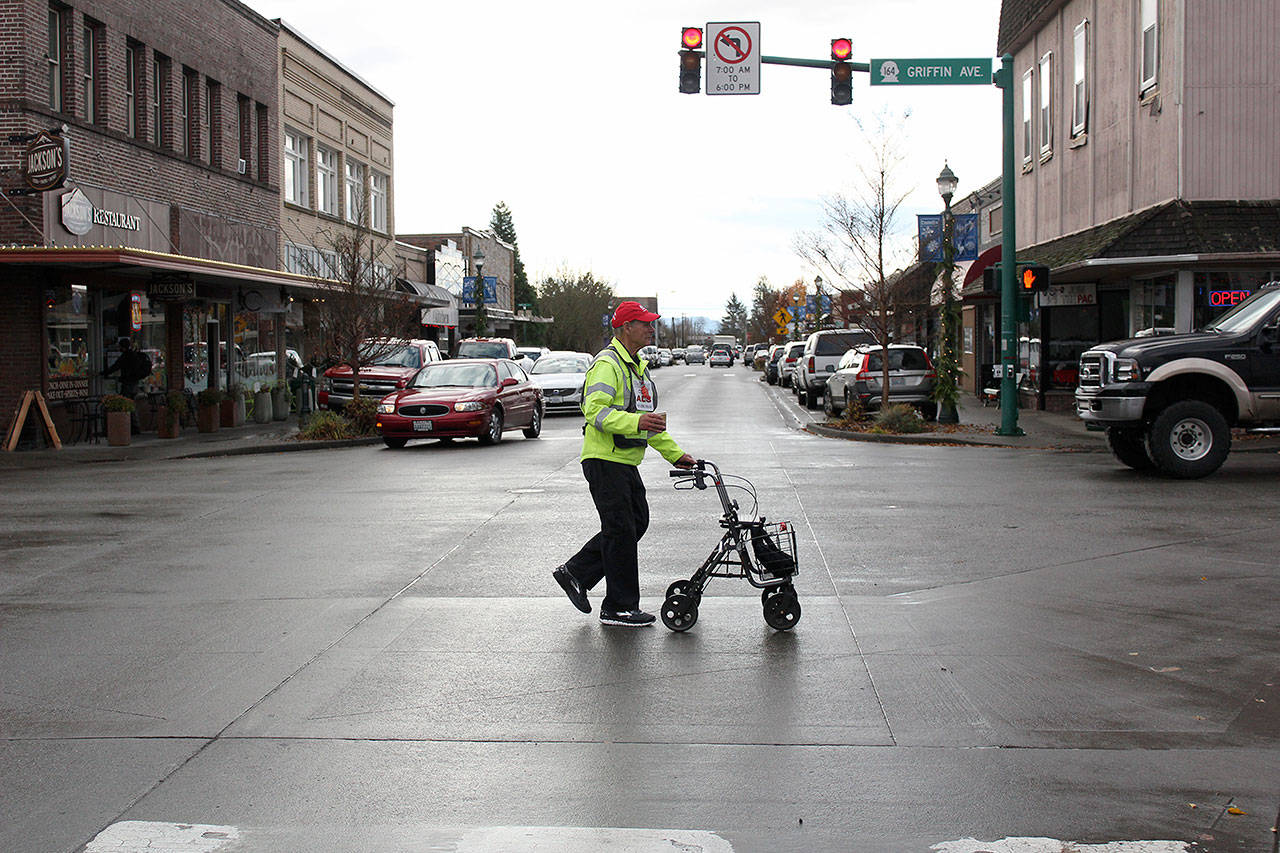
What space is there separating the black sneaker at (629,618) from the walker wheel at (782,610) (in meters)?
0.74

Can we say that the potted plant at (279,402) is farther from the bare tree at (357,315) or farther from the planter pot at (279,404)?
the bare tree at (357,315)

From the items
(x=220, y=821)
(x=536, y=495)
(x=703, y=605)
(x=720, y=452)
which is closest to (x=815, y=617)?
(x=703, y=605)

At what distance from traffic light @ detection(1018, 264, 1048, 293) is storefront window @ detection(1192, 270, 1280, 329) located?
2583 mm

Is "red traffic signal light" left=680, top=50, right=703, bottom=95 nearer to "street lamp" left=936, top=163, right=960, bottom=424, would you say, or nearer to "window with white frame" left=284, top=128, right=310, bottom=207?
"street lamp" left=936, top=163, right=960, bottom=424

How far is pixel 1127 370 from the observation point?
15.5 m

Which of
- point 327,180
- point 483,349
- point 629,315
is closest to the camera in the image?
point 629,315

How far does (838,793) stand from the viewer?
513cm

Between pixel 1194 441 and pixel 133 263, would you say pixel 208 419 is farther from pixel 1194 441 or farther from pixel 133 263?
pixel 1194 441

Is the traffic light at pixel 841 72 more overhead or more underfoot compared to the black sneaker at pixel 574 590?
more overhead

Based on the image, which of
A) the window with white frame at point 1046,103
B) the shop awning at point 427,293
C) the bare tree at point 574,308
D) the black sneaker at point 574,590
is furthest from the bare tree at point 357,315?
the bare tree at point 574,308

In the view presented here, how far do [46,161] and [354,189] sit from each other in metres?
22.9

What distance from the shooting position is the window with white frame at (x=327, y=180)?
4016 centimetres

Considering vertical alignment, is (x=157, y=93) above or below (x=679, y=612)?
above

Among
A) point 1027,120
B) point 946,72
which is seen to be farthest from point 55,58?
point 1027,120
